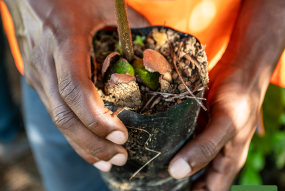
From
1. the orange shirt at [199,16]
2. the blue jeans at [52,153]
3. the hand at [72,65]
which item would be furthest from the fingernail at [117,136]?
the blue jeans at [52,153]

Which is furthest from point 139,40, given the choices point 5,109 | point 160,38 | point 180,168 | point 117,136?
point 5,109

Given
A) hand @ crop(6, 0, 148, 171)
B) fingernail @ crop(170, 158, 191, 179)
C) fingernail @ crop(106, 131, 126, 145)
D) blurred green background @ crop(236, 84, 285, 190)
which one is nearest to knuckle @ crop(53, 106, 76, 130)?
hand @ crop(6, 0, 148, 171)

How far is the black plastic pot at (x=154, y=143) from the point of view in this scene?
58 centimetres

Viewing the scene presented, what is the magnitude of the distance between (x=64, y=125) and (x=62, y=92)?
0.32 feet

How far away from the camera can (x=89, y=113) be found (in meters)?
0.55

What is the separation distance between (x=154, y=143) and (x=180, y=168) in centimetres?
13

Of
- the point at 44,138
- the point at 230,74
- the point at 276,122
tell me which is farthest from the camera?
the point at 276,122

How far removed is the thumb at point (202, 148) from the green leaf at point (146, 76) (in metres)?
0.21

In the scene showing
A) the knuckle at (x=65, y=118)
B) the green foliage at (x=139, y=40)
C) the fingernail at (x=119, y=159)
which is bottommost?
the fingernail at (x=119, y=159)

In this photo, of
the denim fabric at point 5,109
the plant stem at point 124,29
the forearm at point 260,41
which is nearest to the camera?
the plant stem at point 124,29

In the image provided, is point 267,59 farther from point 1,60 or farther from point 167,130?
point 1,60

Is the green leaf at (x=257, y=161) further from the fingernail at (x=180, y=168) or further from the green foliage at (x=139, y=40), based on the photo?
the green foliage at (x=139, y=40)

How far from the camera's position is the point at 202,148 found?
2.20 ft

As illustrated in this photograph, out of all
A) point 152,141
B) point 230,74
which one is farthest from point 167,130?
point 230,74
